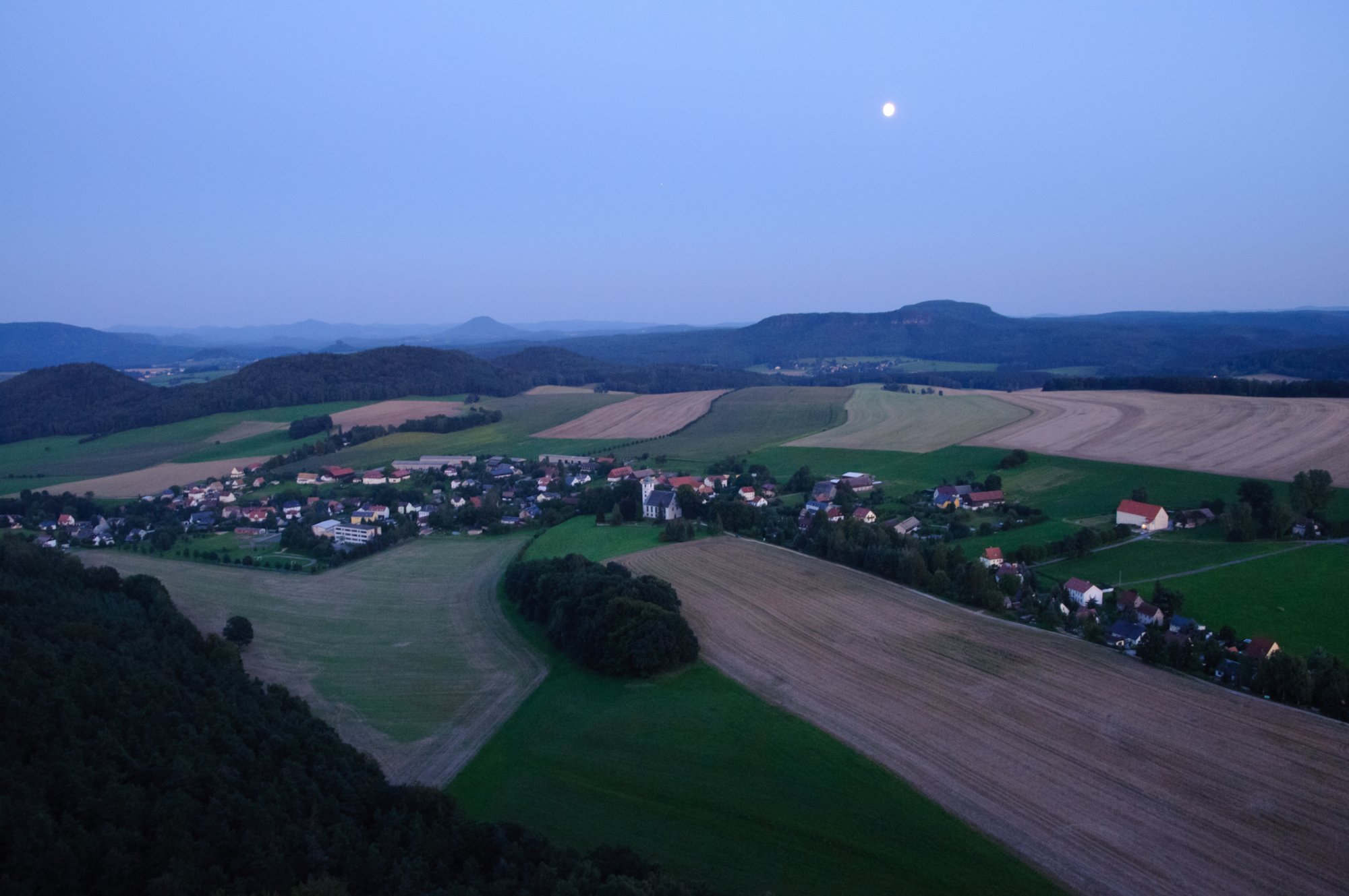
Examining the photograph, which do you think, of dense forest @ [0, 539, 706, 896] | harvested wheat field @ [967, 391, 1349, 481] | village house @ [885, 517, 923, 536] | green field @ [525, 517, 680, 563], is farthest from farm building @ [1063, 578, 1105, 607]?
dense forest @ [0, 539, 706, 896]

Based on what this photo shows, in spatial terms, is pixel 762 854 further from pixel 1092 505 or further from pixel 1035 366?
pixel 1035 366

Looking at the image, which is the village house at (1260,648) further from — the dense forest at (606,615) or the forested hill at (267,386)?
the forested hill at (267,386)

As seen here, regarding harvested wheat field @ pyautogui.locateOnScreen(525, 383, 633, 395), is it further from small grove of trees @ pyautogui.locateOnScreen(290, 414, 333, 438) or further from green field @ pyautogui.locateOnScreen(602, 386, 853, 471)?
small grove of trees @ pyautogui.locateOnScreen(290, 414, 333, 438)

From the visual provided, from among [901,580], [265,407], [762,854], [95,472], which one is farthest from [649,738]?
[265,407]

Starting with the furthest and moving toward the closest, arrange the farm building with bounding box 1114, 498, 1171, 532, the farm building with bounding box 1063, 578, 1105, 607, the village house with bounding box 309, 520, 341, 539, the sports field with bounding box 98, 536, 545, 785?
the village house with bounding box 309, 520, 341, 539, the farm building with bounding box 1114, 498, 1171, 532, the farm building with bounding box 1063, 578, 1105, 607, the sports field with bounding box 98, 536, 545, 785

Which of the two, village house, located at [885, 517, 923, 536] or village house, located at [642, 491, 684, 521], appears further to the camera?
village house, located at [642, 491, 684, 521]
